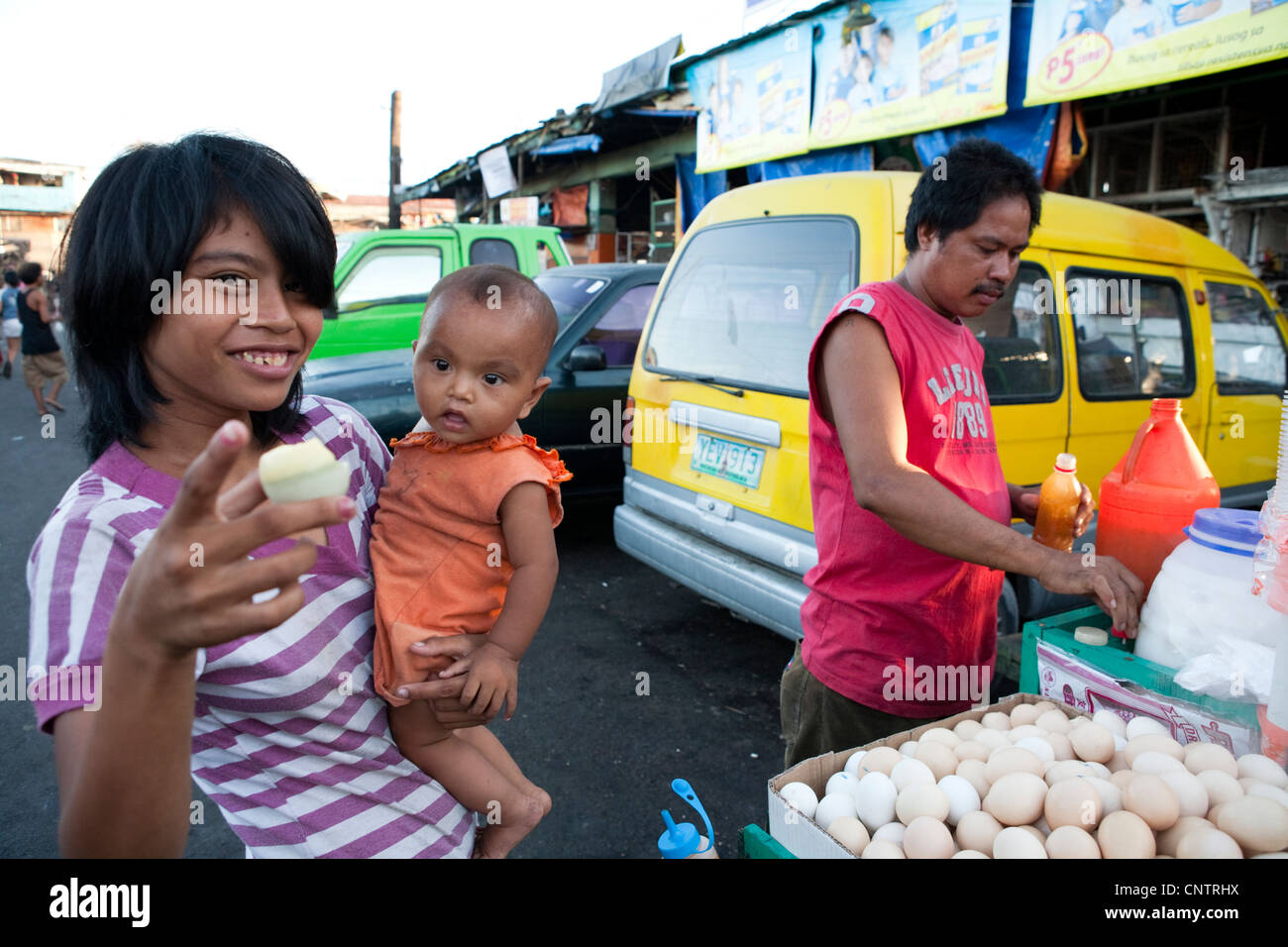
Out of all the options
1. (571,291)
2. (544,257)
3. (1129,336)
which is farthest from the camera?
(544,257)

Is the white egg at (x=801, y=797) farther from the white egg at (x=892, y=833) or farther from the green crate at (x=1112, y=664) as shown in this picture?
the green crate at (x=1112, y=664)

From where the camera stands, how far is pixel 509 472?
4.58ft

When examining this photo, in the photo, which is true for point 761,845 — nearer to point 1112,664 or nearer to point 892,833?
point 892,833

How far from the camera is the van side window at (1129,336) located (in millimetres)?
3682

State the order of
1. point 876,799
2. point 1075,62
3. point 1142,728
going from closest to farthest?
1. point 876,799
2. point 1142,728
3. point 1075,62

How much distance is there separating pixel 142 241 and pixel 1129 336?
14.0ft

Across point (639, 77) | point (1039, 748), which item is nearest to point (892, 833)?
point (1039, 748)

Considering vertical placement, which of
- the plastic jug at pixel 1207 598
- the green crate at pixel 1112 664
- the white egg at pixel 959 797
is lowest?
the white egg at pixel 959 797

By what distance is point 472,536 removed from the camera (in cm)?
139

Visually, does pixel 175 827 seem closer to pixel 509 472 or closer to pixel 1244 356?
pixel 509 472

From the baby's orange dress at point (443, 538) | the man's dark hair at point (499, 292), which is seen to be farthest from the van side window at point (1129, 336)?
the baby's orange dress at point (443, 538)

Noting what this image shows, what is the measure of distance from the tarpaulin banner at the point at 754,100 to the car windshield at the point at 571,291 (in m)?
3.47
